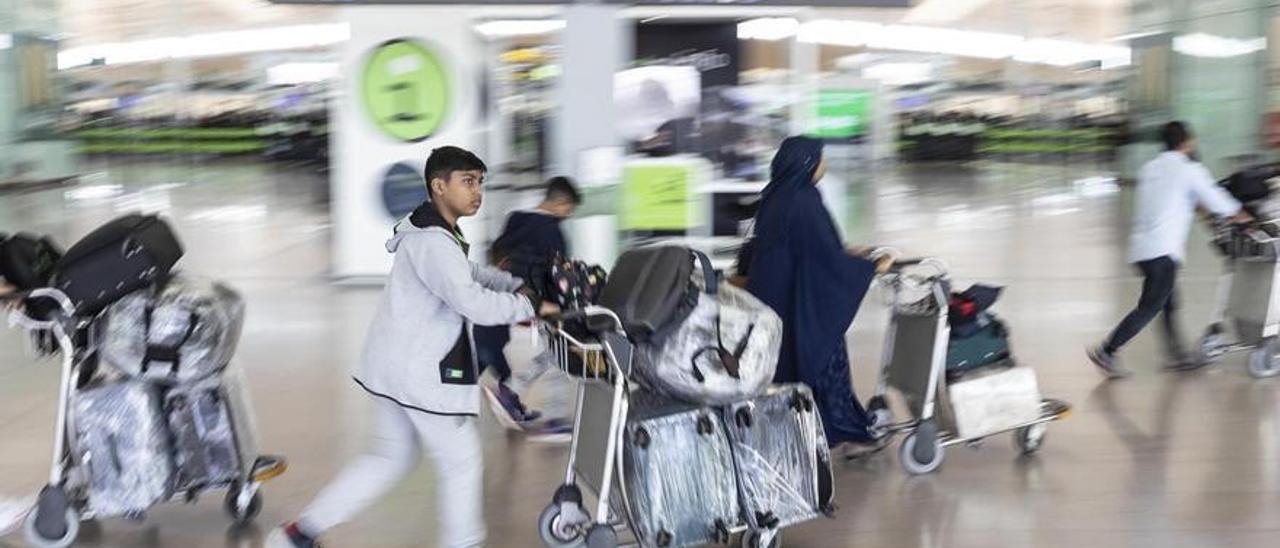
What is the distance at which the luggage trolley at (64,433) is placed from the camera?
546 centimetres

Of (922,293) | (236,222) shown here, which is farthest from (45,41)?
(922,293)

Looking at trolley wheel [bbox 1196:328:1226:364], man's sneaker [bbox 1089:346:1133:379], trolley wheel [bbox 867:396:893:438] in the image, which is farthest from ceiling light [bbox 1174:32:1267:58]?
trolley wheel [bbox 867:396:893:438]

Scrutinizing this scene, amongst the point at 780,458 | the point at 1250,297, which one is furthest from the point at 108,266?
the point at 1250,297

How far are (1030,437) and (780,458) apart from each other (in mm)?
1911

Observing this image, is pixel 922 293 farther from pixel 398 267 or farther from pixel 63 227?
pixel 63 227

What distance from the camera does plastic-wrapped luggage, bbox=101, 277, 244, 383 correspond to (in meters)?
5.57

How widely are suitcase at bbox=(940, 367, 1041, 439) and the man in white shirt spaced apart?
6.86 feet

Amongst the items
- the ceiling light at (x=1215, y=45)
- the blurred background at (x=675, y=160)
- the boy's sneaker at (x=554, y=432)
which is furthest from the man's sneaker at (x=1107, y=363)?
the ceiling light at (x=1215, y=45)

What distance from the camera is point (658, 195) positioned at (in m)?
10.6

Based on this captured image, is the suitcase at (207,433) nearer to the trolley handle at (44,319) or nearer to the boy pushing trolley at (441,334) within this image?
the trolley handle at (44,319)

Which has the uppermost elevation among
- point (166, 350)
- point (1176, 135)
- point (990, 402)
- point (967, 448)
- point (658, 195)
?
point (1176, 135)

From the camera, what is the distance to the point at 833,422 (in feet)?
21.6

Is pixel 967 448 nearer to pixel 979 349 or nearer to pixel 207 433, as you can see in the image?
pixel 979 349

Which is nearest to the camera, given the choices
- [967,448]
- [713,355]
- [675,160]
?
[713,355]
